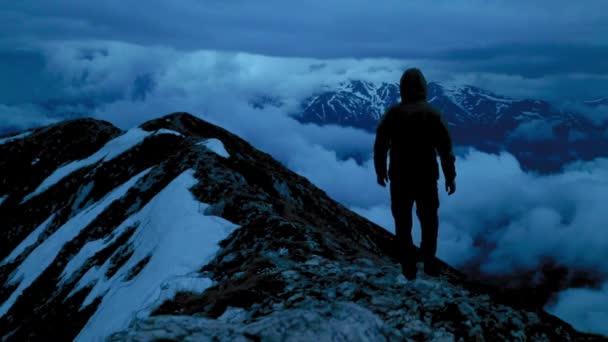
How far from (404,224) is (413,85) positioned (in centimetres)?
313

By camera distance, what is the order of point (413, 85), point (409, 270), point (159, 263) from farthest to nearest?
point (159, 263)
point (409, 270)
point (413, 85)

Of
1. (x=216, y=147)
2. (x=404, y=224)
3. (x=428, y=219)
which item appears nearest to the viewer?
(x=428, y=219)

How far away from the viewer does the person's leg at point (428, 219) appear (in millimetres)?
9127

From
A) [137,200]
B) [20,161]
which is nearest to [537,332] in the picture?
[137,200]

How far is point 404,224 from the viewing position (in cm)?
953

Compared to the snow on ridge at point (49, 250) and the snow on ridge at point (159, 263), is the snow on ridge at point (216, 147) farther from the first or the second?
the snow on ridge at point (159, 263)

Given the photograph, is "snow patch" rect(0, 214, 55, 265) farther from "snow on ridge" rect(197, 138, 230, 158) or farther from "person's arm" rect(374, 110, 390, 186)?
"person's arm" rect(374, 110, 390, 186)

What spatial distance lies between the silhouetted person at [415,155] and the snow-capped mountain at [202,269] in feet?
5.12

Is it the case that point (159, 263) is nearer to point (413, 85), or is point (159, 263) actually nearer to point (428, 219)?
point (428, 219)

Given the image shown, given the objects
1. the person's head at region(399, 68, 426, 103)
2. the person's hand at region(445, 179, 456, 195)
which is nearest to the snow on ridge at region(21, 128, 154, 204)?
the person's head at region(399, 68, 426, 103)

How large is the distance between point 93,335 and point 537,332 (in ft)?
48.7

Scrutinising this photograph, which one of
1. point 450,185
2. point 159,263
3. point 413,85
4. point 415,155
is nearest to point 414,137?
point 415,155

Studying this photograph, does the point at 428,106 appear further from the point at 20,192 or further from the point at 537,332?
the point at 20,192

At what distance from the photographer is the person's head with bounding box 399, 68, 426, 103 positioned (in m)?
8.98
